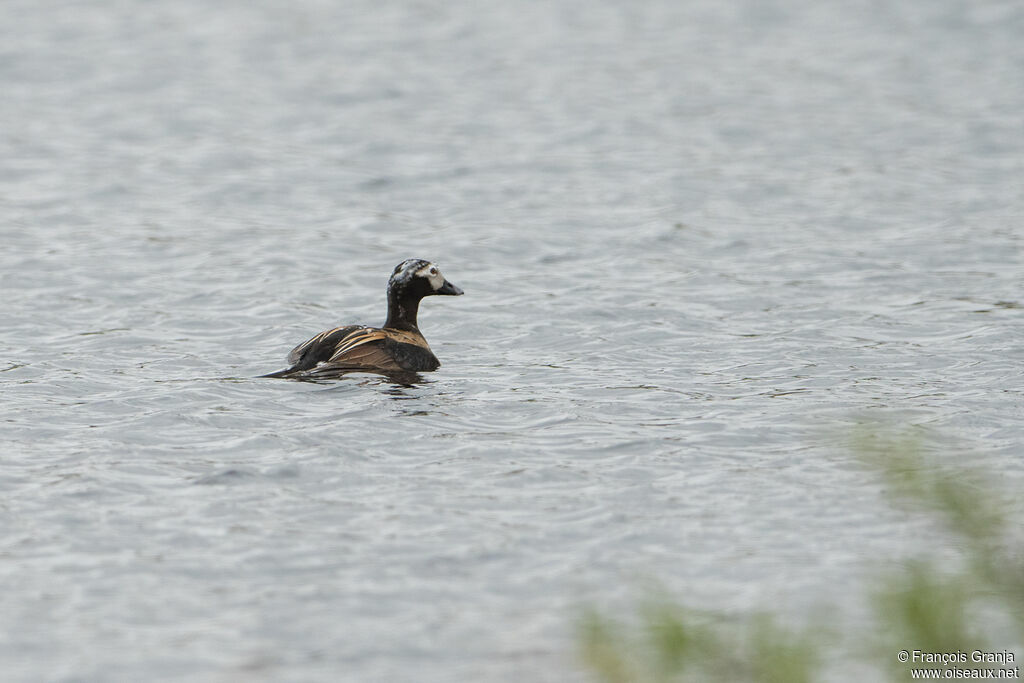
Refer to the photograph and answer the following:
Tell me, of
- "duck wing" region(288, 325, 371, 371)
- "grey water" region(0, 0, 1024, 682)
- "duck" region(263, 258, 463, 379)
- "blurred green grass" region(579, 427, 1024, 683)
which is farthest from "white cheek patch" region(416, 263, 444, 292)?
"blurred green grass" region(579, 427, 1024, 683)

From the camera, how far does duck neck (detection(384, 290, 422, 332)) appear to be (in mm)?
12188

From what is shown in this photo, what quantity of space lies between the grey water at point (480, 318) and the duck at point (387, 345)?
0.21m

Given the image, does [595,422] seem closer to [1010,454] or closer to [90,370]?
[1010,454]

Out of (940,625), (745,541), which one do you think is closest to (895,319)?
(745,541)

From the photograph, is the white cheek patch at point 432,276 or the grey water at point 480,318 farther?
the white cheek patch at point 432,276

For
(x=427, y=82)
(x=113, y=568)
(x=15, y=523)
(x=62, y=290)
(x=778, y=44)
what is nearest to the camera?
(x=113, y=568)

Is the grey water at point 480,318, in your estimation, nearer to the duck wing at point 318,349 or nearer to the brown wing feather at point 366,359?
the brown wing feather at point 366,359

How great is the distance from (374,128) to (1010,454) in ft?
47.7

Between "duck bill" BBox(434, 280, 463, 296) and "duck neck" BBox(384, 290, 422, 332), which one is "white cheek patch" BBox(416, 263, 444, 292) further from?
"duck neck" BBox(384, 290, 422, 332)

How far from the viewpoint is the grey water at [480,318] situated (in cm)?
705

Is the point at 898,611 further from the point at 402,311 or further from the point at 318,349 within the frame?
the point at 402,311

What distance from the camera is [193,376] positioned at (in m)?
11.2

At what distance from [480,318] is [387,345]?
217 cm

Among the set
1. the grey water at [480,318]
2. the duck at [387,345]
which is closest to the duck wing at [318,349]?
the duck at [387,345]
